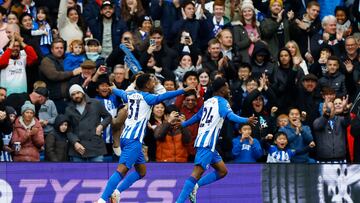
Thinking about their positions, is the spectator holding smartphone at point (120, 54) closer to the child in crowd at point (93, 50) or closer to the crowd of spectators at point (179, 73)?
the crowd of spectators at point (179, 73)

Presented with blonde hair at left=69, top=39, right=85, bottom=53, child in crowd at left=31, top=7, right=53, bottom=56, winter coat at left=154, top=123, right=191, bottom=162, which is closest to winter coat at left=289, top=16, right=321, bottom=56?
blonde hair at left=69, top=39, right=85, bottom=53

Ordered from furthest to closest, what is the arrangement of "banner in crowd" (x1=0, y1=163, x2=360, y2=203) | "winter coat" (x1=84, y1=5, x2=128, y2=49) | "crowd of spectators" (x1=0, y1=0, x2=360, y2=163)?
"winter coat" (x1=84, y1=5, x2=128, y2=49)
"crowd of spectators" (x1=0, y1=0, x2=360, y2=163)
"banner in crowd" (x1=0, y1=163, x2=360, y2=203)

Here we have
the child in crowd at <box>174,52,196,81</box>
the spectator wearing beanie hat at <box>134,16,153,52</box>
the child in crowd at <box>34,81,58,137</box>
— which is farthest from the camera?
the spectator wearing beanie hat at <box>134,16,153,52</box>

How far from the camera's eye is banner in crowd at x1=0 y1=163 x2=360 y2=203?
2439cm

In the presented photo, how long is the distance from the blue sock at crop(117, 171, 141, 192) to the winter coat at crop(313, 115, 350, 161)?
4.77 metres

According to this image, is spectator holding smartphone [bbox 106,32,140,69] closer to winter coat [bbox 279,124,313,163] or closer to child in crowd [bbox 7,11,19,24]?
child in crowd [bbox 7,11,19,24]

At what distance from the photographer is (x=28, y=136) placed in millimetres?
25109

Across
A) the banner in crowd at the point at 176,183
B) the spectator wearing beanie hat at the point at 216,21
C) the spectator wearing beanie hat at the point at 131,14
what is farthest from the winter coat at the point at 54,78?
the spectator wearing beanie hat at the point at 216,21

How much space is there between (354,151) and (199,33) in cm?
444

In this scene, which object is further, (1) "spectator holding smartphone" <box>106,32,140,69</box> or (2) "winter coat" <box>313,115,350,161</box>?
(1) "spectator holding smartphone" <box>106,32,140,69</box>

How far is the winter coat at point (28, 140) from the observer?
25.1 m

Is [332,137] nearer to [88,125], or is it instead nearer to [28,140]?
[88,125]

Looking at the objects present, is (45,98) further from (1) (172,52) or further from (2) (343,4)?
(2) (343,4)

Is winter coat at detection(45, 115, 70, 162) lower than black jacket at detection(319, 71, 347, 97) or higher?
lower
